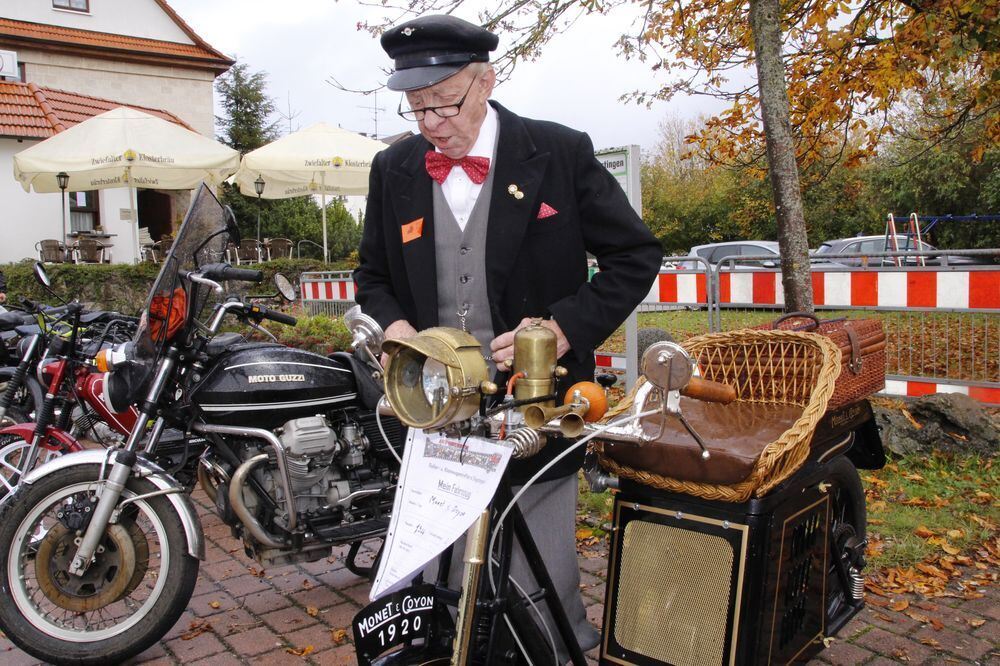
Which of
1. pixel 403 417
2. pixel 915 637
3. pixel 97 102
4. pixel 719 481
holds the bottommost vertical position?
pixel 915 637

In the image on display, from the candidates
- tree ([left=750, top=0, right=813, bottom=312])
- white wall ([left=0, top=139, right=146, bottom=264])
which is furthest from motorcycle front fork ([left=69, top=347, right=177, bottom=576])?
white wall ([left=0, top=139, right=146, bottom=264])

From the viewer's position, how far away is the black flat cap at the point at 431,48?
1963 millimetres

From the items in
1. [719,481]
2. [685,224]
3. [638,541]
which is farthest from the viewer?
[685,224]

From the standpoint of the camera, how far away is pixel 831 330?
2824 millimetres

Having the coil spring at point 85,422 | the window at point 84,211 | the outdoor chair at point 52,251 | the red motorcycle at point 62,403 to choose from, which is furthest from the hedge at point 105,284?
the red motorcycle at point 62,403

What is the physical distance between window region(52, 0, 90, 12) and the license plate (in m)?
27.4

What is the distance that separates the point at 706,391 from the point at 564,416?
13.5 inches

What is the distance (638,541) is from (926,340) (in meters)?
5.18

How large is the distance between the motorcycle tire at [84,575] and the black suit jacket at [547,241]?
1.54 meters

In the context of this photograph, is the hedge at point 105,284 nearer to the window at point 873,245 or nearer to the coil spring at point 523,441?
the window at point 873,245

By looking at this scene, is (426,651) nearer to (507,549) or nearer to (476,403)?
(507,549)

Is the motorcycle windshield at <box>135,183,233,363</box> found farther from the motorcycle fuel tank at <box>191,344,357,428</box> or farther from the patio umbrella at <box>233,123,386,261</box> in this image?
the patio umbrella at <box>233,123,386,261</box>

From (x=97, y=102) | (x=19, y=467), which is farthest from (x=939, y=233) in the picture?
(x=19, y=467)

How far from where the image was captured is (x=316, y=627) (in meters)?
3.57
